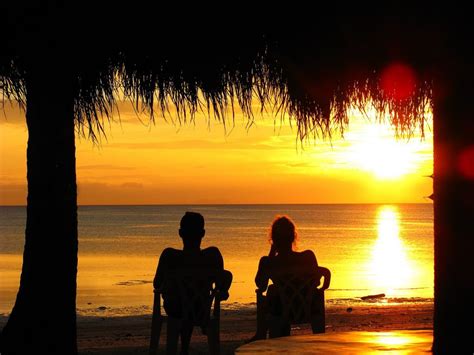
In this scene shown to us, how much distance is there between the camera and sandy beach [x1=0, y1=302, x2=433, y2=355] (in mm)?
7997

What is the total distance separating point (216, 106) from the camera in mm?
5770

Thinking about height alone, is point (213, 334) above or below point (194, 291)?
below

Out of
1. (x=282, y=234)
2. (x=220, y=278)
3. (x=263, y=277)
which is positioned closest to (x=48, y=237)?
(x=220, y=278)

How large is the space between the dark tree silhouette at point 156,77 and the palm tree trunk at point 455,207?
35.2 inches

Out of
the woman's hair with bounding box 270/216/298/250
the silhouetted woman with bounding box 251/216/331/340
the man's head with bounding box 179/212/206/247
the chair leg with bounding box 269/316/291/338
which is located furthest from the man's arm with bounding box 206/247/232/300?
the woman's hair with bounding box 270/216/298/250

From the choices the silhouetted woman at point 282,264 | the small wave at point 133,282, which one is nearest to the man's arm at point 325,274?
the silhouetted woman at point 282,264

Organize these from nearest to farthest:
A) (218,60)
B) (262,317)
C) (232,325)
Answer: (218,60) < (262,317) < (232,325)

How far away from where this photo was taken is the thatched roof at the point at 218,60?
4996mm

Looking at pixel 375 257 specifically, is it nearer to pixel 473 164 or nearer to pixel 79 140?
pixel 79 140

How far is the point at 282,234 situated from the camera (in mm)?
6164

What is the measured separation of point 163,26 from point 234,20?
1.50 ft

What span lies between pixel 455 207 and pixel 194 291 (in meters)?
2.74

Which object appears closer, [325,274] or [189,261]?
[189,261]

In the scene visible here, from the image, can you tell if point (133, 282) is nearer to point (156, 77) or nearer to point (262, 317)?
point (262, 317)
